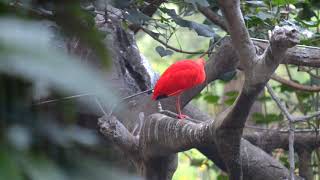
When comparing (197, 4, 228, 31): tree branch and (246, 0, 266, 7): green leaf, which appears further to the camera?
(197, 4, 228, 31): tree branch

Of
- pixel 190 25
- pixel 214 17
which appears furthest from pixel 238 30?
pixel 214 17

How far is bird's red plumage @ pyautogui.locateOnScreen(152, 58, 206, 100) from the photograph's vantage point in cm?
233

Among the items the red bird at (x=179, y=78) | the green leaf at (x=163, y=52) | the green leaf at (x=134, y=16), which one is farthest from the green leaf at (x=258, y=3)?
the green leaf at (x=134, y=16)

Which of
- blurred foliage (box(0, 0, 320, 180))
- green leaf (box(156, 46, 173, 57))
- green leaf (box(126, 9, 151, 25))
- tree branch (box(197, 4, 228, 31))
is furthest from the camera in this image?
tree branch (box(197, 4, 228, 31))

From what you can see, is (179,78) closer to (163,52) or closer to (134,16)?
(134,16)

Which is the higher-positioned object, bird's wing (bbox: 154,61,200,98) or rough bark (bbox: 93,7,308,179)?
bird's wing (bbox: 154,61,200,98)

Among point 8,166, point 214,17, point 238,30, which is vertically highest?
point 8,166

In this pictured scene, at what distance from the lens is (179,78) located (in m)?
2.35

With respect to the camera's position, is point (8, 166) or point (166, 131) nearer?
point (8, 166)

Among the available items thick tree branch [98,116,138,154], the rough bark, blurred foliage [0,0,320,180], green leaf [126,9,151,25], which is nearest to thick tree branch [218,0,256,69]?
the rough bark

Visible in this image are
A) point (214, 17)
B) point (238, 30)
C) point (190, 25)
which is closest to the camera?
point (238, 30)

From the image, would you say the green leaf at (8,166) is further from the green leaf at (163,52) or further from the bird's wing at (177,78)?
the green leaf at (163,52)

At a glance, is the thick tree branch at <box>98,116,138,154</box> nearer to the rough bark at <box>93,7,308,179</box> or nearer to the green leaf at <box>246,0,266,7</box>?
the rough bark at <box>93,7,308,179</box>

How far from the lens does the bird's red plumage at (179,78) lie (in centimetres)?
233
